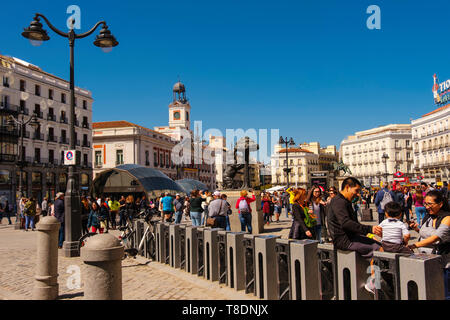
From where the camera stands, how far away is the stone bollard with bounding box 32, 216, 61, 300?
566cm

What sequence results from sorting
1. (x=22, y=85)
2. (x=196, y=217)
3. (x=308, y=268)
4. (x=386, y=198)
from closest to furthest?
(x=308, y=268)
(x=386, y=198)
(x=196, y=217)
(x=22, y=85)

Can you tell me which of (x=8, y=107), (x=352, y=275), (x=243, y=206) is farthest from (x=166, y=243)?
(x=8, y=107)

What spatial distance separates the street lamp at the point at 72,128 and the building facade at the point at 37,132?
3196 centimetres

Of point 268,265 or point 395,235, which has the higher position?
point 395,235

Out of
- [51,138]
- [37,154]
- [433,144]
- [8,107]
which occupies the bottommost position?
[37,154]

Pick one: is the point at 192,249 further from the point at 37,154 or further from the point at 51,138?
the point at 51,138

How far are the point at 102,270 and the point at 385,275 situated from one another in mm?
2701

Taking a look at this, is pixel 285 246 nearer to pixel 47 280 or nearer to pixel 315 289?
pixel 315 289

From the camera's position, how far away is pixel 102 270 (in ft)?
11.2

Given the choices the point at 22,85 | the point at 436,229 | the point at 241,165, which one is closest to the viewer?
the point at 436,229

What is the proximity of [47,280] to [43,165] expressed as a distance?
→ 45027mm

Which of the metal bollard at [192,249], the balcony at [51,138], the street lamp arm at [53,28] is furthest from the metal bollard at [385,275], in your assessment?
the balcony at [51,138]

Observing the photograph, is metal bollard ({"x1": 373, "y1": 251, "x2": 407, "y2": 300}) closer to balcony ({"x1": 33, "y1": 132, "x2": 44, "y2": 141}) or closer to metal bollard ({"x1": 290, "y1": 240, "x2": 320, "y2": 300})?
metal bollard ({"x1": 290, "y1": 240, "x2": 320, "y2": 300})

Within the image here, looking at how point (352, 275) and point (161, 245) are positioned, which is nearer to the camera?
point (352, 275)
